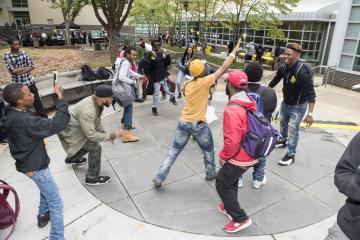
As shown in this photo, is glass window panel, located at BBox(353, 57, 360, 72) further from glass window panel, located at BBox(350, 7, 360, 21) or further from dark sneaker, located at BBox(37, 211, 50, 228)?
dark sneaker, located at BBox(37, 211, 50, 228)

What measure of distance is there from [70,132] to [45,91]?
4284 millimetres

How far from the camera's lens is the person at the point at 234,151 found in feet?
9.39

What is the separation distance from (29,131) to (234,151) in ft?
6.44

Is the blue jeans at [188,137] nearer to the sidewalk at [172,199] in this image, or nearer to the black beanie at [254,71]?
the sidewalk at [172,199]

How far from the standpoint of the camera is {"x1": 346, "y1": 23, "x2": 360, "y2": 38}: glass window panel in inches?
444

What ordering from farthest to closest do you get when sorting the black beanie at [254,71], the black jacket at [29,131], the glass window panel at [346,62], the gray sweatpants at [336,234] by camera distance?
the glass window panel at [346,62] → the black beanie at [254,71] → the black jacket at [29,131] → the gray sweatpants at [336,234]

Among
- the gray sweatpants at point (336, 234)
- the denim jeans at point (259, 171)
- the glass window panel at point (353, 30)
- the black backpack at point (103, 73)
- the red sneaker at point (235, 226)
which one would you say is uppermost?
the glass window panel at point (353, 30)

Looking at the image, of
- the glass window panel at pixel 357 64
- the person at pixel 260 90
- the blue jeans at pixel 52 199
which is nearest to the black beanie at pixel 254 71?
the person at pixel 260 90

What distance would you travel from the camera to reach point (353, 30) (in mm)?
11445

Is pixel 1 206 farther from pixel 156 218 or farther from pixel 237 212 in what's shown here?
pixel 237 212

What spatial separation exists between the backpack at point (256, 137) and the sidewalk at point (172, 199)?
1.08 metres

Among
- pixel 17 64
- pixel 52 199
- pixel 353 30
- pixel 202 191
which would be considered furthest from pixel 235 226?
pixel 353 30

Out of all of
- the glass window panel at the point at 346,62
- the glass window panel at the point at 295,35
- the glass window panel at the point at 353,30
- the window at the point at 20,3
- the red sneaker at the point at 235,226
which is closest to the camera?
the red sneaker at the point at 235,226

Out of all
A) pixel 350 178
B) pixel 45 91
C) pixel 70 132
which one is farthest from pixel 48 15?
pixel 350 178
